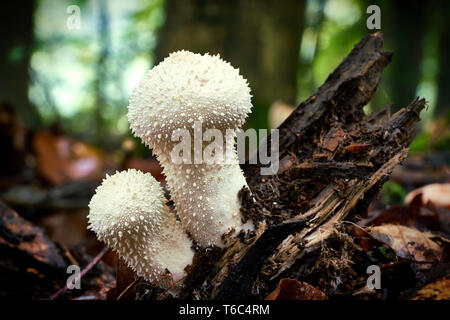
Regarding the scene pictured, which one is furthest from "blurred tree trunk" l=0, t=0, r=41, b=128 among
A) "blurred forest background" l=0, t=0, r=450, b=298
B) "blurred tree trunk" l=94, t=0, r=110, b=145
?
"blurred tree trunk" l=94, t=0, r=110, b=145

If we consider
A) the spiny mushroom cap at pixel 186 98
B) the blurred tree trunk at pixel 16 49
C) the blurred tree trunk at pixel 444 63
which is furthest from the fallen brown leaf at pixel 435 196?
the blurred tree trunk at pixel 444 63

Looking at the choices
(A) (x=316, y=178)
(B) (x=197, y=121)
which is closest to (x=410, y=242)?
(A) (x=316, y=178)

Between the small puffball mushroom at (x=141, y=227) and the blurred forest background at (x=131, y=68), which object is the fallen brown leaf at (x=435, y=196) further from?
the small puffball mushroom at (x=141, y=227)

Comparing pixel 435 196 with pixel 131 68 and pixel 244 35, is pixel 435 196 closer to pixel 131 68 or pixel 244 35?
pixel 244 35

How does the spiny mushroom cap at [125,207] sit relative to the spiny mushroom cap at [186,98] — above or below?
below
